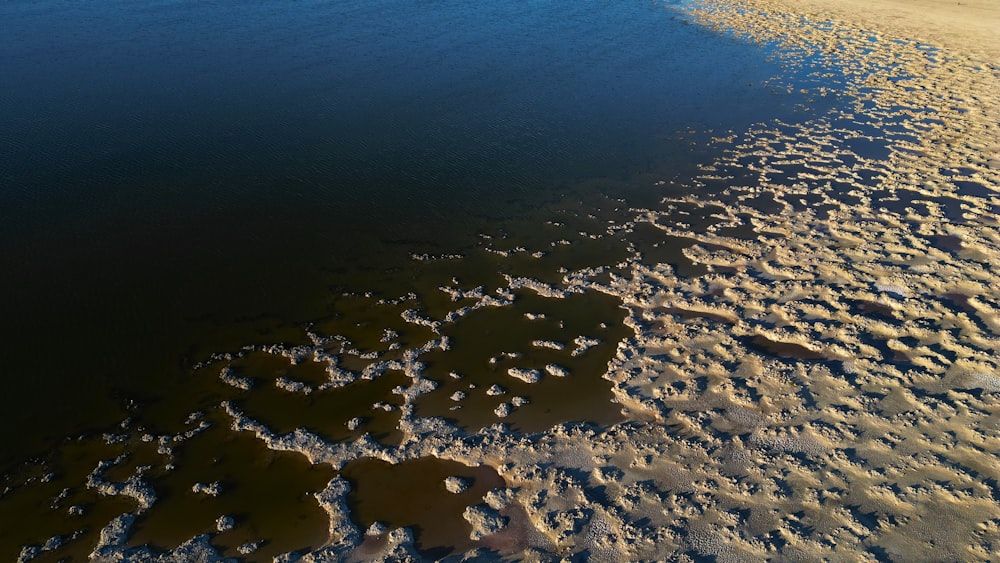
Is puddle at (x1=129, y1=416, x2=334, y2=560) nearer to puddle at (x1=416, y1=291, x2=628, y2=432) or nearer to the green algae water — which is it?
the green algae water

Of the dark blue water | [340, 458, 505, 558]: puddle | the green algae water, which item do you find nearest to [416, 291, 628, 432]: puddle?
the green algae water

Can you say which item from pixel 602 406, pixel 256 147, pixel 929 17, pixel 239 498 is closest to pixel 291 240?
pixel 256 147

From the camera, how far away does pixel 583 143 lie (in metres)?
17.7

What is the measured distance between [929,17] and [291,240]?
103 ft

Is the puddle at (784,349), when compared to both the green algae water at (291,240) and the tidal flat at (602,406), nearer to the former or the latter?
the tidal flat at (602,406)

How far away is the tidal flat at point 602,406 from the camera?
25.1 ft

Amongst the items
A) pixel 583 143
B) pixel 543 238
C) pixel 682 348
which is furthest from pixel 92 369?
pixel 583 143

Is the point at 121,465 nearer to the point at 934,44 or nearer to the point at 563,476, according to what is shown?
the point at 563,476

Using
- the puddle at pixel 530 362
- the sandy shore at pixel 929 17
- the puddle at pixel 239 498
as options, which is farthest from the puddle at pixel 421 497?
the sandy shore at pixel 929 17

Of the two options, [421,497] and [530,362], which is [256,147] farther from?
[421,497]

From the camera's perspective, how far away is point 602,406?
948cm

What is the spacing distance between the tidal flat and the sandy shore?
15.1 metres

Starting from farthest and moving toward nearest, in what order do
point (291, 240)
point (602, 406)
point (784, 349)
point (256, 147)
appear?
point (256, 147), point (291, 240), point (784, 349), point (602, 406)

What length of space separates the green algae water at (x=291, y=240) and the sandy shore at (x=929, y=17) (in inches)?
351
